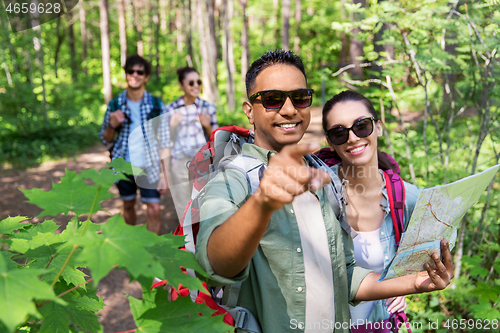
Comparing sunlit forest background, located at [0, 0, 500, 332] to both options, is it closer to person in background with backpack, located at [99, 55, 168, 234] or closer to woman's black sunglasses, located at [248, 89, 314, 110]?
woman's black sunglasses, located at [248, 89, 314, 110]

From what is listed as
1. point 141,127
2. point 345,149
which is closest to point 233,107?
point 141,127

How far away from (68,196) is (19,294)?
39cm

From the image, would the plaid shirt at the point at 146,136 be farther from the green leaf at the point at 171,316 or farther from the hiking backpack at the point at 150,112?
the green leaf at the point at 171,316

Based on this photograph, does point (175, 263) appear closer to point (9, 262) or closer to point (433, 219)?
point (9, 262)

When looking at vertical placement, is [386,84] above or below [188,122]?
above

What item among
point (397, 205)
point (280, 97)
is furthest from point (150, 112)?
point (397, 205)

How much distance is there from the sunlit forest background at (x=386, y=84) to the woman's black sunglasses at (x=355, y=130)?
1.49 meters

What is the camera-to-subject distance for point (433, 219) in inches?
55.5

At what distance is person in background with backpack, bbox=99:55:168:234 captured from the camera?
4.12m

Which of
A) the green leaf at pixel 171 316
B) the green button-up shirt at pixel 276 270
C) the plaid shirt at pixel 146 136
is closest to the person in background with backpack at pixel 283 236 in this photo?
the green button-up shirt at pixel 276 270

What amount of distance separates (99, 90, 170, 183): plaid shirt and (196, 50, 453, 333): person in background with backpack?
2692mm

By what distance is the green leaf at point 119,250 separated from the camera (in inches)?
30.7

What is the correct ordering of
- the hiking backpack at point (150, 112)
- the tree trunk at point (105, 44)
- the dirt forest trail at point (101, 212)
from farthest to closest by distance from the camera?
the tree trunk at point (105, 44) → the hiking backpack at point (150, 112) → the dirt forest trail at point (101, 212)

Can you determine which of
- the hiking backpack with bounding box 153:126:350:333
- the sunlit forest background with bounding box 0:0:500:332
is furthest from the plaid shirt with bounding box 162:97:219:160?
the hiking backpack with bounding box 153:126:350:333
